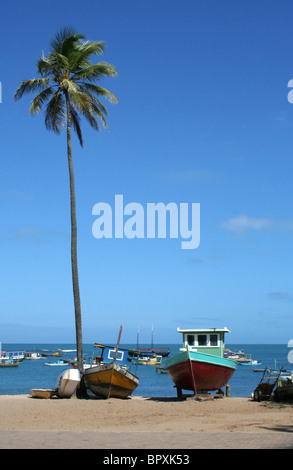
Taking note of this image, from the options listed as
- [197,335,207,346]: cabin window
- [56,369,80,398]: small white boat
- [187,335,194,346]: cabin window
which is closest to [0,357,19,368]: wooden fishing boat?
[187,335,194,346]: cabin window

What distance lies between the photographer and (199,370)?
89.6 feet

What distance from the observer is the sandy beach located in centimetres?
1301

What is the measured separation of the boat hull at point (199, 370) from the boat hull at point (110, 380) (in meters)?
2.54

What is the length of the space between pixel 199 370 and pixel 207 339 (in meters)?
3.81

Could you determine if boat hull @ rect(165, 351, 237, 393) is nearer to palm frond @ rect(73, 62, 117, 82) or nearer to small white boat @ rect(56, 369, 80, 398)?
small white boat @ rect(56, 369, 80, 398)

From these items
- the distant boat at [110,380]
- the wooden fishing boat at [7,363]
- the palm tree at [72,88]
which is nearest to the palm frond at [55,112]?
the palm tree at [72,88]

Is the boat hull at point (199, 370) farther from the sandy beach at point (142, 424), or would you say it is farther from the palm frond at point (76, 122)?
the palm frond at point (76, 122)

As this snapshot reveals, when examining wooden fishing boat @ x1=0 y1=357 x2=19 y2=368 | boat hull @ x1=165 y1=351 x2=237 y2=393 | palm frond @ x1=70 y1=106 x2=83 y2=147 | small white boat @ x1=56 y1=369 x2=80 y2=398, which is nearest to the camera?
small white boat @ x1=56 y1=369 x2=80 y2=398

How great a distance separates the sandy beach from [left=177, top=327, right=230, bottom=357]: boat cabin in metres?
3.71

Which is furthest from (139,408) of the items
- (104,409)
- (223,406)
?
(223,406)

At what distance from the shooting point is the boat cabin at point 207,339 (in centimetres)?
3078

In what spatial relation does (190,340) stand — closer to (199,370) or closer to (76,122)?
(199,370)

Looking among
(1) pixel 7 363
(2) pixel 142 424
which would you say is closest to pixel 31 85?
(2) pixel 142 424
